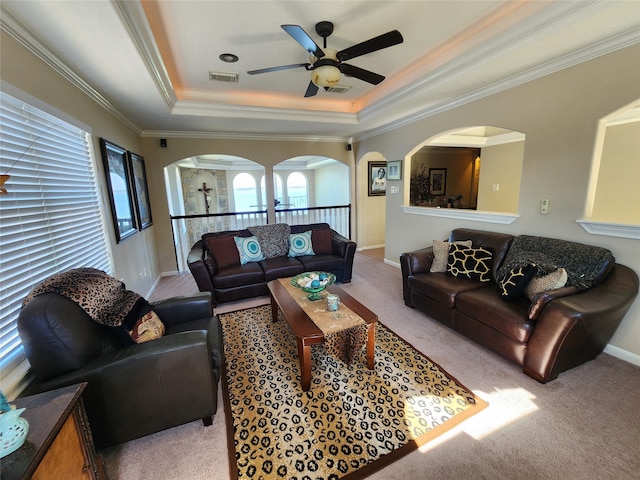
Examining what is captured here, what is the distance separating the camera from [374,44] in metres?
1.84

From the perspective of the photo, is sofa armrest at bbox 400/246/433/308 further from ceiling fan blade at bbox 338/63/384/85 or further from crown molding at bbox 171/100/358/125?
crown molding at bbox 171/100/358/125

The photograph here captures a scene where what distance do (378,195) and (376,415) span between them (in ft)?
16.1

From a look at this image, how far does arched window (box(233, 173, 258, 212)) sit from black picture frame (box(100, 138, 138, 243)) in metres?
6.24

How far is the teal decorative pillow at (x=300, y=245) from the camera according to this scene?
395 centimetres

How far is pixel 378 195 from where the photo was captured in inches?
238

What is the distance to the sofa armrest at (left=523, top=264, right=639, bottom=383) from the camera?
70.2 inches

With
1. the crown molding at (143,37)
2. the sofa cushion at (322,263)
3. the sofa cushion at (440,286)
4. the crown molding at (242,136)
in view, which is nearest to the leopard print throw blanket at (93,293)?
the crown molding at (143,37)

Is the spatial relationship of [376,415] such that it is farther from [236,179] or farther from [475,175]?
[236,179]

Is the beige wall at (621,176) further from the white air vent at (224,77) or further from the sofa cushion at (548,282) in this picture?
the white air vent at (224,77)

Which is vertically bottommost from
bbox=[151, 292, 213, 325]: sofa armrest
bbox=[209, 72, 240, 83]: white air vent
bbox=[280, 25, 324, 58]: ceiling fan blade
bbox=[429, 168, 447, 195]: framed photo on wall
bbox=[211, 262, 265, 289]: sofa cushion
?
bbox=[211, 262, 265, 289]: sofa cushion

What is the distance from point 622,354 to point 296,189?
9260mm

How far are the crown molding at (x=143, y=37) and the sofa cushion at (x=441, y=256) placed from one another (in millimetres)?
3152

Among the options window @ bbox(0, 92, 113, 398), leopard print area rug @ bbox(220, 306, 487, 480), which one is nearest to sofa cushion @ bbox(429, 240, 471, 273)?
leopard print area rug @ bbox(220, 306, 487, 480)

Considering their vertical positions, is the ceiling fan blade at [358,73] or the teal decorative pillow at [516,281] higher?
the ceiling fan blade at [358,73]
